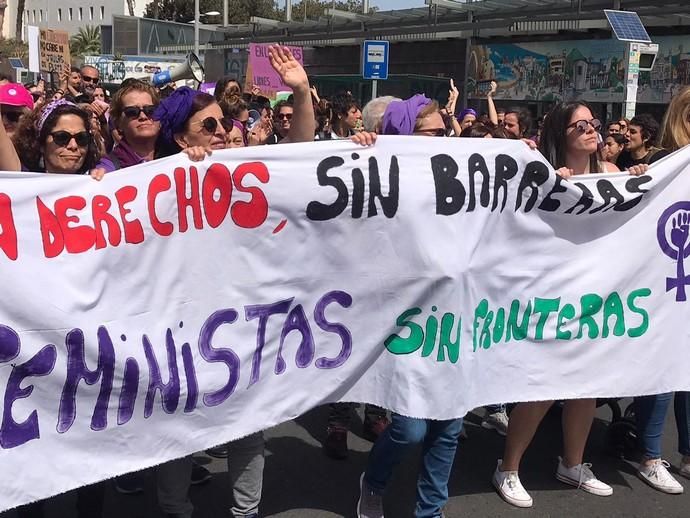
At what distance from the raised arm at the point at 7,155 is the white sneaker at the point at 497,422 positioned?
2814mm

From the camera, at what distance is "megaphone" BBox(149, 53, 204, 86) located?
436 inches

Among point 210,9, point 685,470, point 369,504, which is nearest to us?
point 369,504

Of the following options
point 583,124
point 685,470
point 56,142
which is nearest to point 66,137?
point 56,142

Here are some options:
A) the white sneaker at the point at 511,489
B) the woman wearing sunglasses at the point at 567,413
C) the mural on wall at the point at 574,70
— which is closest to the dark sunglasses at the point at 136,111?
the woman wearing sunglasses at the point at 567,413

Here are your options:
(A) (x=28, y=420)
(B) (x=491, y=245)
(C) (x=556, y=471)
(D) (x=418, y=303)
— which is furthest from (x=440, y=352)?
(A) (x=28, y=420)

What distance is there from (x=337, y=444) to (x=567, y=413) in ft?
3.65

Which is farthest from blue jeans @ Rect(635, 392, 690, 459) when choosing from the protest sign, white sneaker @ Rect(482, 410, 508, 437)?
the protest sign

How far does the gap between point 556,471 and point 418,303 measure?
1327mm

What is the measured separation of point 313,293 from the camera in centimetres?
305

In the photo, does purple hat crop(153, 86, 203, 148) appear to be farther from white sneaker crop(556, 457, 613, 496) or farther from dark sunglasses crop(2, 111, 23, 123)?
white sneaker crop(556, 457, 613, 496)

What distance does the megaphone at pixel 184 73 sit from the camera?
36.3 ft

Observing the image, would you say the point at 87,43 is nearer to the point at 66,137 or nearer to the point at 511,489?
the point at 66,137

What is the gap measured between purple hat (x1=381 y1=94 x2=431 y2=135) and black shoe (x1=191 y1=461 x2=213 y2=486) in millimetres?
1709

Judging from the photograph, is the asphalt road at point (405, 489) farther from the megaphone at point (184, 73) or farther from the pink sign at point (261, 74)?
the megaphone at point (184, 73)
